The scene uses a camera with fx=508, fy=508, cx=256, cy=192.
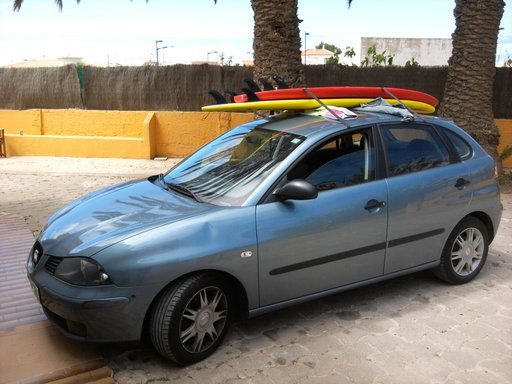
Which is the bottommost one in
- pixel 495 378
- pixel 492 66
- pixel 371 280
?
pixel 495 378

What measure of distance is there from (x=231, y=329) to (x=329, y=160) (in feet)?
4.86

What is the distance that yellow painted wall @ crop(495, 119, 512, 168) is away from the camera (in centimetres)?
1102

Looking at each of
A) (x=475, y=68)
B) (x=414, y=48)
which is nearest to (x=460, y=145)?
(x=475, y=68)

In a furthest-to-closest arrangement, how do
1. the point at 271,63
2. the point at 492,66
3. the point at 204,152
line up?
the point at 492,66, the point at 271,63, the point at 204,152

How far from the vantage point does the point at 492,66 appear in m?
9.12

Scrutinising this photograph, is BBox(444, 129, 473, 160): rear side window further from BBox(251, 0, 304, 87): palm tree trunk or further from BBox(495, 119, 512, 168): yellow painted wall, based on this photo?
BBox(495, 119, 512, 168): yellow painted wall

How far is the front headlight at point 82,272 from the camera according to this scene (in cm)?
306

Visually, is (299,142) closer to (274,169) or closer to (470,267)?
(274,169)

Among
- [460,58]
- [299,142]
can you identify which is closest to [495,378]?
[299,142]

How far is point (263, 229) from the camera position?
341 centimetres

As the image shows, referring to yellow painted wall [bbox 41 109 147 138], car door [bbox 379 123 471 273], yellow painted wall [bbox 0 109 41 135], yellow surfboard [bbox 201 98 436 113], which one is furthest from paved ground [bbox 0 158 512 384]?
yellow painted wall [bbox 0 109 41 135]

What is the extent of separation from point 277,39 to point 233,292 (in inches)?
234

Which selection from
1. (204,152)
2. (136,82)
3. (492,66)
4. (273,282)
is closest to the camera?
(273,282)

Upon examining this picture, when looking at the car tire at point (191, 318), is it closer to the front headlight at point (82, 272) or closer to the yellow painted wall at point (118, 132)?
the front headlight at point (82, 272)
